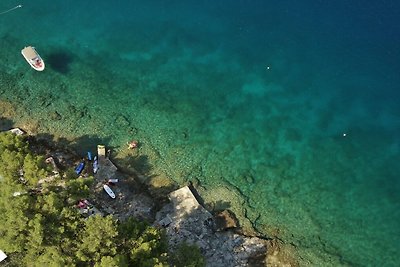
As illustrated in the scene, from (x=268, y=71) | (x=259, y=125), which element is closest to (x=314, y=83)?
(x=268, y=71)

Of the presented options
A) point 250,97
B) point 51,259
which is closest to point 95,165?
point 51,259

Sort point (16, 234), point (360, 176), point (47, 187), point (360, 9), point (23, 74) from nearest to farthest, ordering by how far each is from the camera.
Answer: point (16, 234), point (47, 187), point (360, 176), point (23, 74), point (360, 9)

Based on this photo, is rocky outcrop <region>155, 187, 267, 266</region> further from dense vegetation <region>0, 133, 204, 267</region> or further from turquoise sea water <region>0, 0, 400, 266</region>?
dense vegetation <region>0, 133, 204, 267</region>

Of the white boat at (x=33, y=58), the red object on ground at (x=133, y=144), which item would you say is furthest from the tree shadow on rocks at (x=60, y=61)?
the red object on ground at (x=133, y=144)

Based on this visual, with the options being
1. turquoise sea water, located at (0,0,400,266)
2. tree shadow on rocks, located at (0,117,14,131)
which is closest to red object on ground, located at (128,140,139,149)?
turquoise sea water, located at (0,0,400,266)

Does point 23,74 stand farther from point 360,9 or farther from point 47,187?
point 360,9

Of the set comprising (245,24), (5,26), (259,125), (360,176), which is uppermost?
(5,26)

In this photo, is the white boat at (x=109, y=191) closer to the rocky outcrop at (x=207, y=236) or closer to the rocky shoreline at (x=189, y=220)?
the rocky shoreline at (x=189, y=220)
